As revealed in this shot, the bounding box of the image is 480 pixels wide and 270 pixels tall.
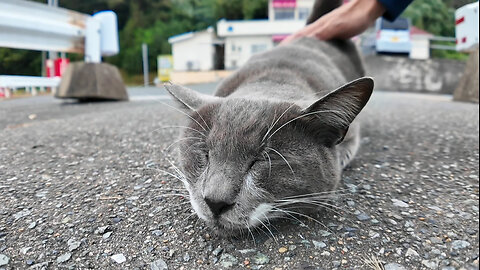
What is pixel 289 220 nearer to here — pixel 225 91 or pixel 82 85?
pixel 225 91

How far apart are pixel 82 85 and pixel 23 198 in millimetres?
3710

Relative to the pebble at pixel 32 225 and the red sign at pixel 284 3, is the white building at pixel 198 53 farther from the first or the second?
the pebble at pixel 32 225

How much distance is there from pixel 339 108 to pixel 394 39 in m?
9.23

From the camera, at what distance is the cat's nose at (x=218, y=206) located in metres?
1.14

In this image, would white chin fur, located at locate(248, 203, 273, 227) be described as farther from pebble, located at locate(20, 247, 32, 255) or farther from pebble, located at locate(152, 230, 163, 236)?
pebble, located at locate(20, 247, 32, 255)

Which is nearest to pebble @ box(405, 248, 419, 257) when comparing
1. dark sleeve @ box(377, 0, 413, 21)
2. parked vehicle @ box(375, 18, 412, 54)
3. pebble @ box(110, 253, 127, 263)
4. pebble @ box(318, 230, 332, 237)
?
pebble @ box(318, 230, 332, 237)

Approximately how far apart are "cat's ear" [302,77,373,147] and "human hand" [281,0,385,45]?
1.61 metres

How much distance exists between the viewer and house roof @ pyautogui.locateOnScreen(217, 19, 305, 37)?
1404cm

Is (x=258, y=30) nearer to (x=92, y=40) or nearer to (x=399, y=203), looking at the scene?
(x=92, y=40)

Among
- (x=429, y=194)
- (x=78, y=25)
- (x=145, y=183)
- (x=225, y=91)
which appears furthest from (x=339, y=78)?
(x=78, y=25)

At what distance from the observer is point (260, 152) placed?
4.07ft

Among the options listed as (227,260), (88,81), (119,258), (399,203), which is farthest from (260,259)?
(88,81)

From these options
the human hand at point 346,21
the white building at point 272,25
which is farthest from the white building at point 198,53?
the human hand at point 346,21

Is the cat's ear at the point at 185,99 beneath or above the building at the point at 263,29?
beneath
